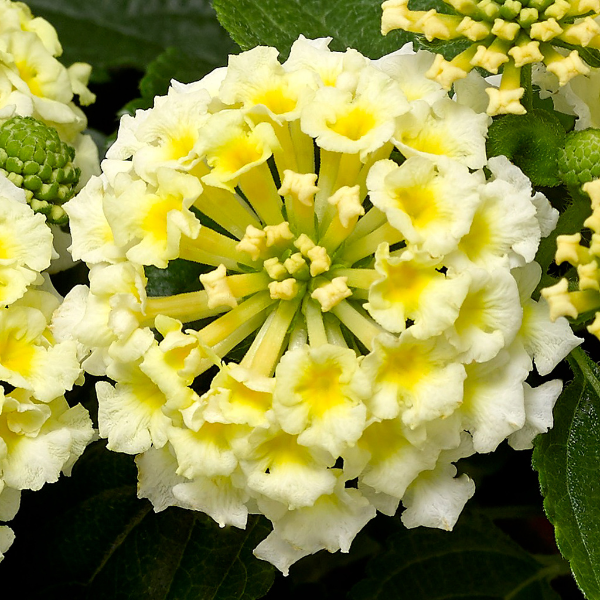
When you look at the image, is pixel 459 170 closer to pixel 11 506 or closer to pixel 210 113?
pixel 210 113

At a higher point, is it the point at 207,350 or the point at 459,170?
the point at 459,170

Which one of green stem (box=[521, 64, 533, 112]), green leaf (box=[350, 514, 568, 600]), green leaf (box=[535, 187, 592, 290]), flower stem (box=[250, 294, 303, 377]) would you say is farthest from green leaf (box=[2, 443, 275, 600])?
green stem (box=[521, 64, 533, 112])

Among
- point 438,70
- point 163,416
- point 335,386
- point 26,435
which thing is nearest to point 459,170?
point 438,70

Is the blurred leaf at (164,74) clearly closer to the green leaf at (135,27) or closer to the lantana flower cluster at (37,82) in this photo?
the lantana flower cluster at (37,82)

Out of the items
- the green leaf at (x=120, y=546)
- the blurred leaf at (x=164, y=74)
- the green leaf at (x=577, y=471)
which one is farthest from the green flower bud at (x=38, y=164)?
the green leaf at (x=577, y=471)

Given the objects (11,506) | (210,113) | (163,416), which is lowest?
(11,506)

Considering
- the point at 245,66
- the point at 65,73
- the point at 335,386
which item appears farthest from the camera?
the point at 65,73

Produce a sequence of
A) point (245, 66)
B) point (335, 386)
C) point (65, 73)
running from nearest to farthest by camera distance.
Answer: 1. point (335, 386)
2. point (245, 66)
3. point (65, 73)
